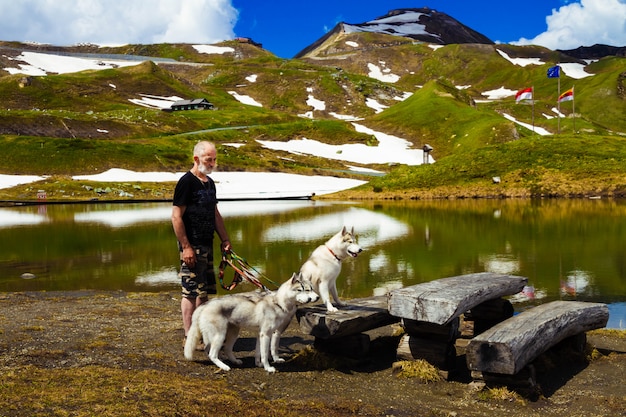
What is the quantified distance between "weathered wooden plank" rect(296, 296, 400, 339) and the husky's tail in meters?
2.44

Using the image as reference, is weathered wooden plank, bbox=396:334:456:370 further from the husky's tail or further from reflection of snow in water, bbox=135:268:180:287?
reflection of snow in water, bbox=135:268:180:287

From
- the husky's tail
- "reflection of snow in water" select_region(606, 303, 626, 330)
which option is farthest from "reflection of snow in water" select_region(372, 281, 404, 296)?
the husky's tail

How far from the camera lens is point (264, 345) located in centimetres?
1234

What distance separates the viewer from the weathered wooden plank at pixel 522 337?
10906mm

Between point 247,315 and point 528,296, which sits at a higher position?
point 247,315

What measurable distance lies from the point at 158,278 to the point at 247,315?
1621cm

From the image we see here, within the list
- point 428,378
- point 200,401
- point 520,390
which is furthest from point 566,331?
point 200,401

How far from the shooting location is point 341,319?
41.4ft

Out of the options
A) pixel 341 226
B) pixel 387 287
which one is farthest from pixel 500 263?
pixel 341 226

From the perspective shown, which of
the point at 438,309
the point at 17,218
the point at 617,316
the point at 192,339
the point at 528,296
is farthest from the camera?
the point at 17,218

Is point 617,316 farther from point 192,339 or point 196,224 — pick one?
point 196,224

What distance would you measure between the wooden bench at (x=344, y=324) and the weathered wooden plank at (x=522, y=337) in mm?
2763

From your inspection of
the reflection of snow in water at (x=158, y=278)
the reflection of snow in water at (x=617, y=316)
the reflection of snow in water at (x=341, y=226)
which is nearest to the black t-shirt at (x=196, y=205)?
the reflection of snow in water at (x=617, y=316)

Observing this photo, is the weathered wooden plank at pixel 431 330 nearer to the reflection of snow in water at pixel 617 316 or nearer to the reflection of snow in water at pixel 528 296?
the reflection of snow in water at pixel 617 316
